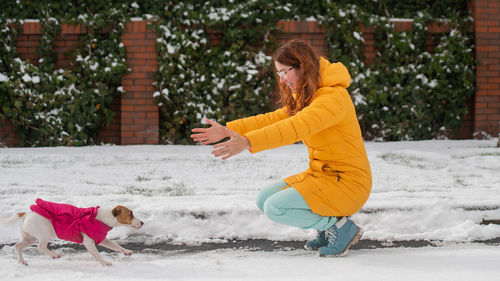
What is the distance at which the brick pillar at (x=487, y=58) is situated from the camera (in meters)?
8.30

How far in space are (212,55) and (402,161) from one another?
317 centimetres

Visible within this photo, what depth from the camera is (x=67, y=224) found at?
9.96 feet

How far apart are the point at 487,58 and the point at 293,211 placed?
6331 millimetres

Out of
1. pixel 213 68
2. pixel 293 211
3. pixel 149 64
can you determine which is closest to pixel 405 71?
pixel 213 68

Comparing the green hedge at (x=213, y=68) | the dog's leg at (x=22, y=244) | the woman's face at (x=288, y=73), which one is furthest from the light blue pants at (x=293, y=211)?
the green hedge at (x=213, y=68)

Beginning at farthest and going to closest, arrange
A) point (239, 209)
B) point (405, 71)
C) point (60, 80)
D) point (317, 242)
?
point (405, 71)
point (60, 80)
point (239, 209)
point (317, 242)

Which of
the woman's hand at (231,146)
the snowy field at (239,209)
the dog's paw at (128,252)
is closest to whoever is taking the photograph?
the woman's hand at (231,146)

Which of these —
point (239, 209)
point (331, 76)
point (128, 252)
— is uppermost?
point (331, 76)

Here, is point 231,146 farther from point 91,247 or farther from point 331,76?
point 91,247

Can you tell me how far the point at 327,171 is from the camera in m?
3.24

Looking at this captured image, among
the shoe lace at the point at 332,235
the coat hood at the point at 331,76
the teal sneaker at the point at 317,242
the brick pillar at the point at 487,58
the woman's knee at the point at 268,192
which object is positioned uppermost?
the brick pillar at the point at 487,58

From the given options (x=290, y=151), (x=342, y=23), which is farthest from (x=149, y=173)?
(x=342, y=23)

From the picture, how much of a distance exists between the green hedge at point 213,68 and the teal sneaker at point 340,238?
188 inches

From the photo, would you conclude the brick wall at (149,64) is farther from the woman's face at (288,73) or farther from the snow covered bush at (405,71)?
the woman's face at (288,73)
